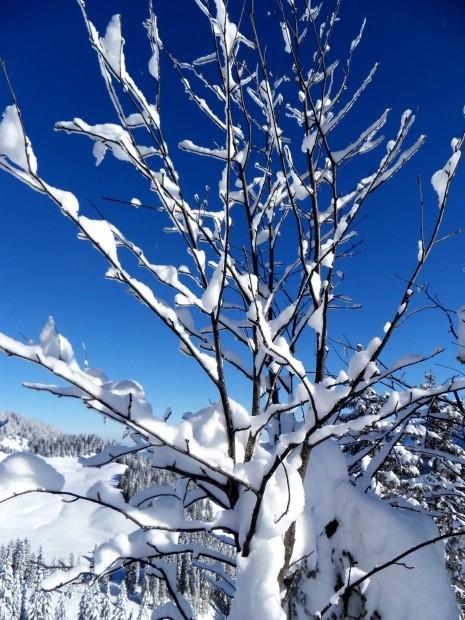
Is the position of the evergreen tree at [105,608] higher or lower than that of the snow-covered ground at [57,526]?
lower

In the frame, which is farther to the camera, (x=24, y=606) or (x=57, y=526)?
(x=57, y=526)

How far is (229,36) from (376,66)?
1.05 m

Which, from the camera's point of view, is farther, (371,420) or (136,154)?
(136,154)

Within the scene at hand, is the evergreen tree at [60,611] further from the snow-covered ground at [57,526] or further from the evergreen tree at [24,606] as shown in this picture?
the snow-covered ground at [57,526]

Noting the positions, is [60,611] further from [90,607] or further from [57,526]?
[57,526]

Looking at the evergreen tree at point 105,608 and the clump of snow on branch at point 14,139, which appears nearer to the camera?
the clump of snow on branch at point 14,139

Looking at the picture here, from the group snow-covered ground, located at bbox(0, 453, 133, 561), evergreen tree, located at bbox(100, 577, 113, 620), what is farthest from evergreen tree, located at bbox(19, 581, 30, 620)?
snow-covered ground, located at bbox(0, 453, 133, 561)

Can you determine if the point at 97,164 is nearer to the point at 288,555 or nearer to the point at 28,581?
the point at 288,555

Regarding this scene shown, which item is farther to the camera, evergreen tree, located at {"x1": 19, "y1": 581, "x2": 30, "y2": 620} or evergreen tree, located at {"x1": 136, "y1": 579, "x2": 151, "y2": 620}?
evergreen tree, located at {"x1": 136, "y1": 579, "x2": 151, "y2": 620}

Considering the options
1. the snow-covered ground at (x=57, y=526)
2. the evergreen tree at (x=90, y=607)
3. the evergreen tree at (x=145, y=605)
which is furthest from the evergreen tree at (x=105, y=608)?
the snow-covered ground at (x=57, y=526)

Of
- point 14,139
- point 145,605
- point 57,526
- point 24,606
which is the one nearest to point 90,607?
point 24,606

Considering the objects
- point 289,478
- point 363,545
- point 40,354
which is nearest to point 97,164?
point 40,354

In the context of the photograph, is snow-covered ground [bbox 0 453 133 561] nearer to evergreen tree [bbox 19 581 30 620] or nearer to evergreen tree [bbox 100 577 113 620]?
evergreen tree [bbox 100 577 113 620]

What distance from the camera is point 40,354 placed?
100 cm
